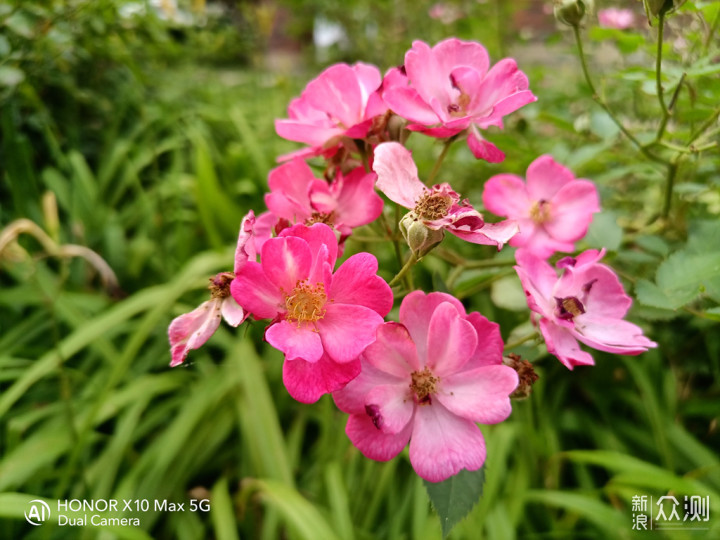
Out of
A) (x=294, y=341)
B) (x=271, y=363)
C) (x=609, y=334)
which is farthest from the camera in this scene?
(x=271, y=363)

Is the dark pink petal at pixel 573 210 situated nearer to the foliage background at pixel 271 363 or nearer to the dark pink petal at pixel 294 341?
the foliage background at pixel 271 363

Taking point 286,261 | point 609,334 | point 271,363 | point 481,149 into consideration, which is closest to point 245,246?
point 286,261

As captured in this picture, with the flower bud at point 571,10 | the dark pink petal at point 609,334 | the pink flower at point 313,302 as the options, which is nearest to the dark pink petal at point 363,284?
the pink flower at point 313,302

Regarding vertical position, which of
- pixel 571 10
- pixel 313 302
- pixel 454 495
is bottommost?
pixel 454 495

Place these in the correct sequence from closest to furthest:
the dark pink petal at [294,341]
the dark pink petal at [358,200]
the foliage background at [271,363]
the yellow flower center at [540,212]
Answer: the dark pink petal at [294,341], the dark pink petal at [358,200], the yellow flower center at [540,212], the foliage background at [271,363]

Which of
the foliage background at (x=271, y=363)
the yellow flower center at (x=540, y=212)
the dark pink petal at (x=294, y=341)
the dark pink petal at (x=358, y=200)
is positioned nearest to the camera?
the dark pink petal at (x=294, y=341)

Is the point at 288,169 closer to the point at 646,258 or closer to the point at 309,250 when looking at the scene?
the point at 309,250

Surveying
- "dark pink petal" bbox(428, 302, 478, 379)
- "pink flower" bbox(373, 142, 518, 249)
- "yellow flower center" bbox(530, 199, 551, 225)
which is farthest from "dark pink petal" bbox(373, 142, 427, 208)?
"yellow flower center" bbox(530, 199, 551, 225)

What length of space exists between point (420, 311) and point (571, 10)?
404 millimetres

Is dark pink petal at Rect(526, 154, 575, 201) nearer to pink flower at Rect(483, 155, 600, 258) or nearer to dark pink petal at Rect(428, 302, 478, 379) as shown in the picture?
pink flower at Rect(483, 155, 600, 258)

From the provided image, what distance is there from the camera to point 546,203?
1.91 feet

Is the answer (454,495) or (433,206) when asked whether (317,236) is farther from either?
(454,495)

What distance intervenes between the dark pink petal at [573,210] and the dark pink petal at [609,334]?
0.12 metres

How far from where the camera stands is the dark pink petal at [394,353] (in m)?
0.41
